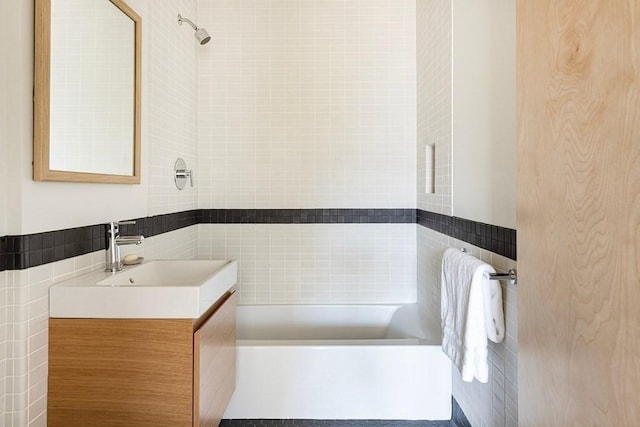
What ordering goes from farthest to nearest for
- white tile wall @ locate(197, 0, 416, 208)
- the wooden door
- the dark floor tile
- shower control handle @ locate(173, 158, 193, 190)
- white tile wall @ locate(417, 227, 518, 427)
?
1. white tile wall @ locate(197, 0, 416, 208)
2. shower control handle @ locate(173, 158, 193, 190)
3. the dark floor tile
4. white tile wall @ locate(417, 227, 518, 427)
5. the wooden door

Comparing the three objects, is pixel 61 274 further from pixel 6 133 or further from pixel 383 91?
pixel 383 91

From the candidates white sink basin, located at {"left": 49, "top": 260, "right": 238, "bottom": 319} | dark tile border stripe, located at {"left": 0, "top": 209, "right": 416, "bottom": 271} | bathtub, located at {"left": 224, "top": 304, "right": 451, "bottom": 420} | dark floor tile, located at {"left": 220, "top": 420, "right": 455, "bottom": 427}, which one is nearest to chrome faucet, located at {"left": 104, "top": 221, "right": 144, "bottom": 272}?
dark tile border stripe, located at {"left": 0, "top": 209, "right": 416, "bottom": 271}

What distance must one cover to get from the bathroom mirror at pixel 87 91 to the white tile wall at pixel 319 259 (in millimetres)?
1171

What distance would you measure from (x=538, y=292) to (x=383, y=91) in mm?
2318

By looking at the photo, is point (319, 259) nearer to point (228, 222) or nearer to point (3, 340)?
point (228, 222)

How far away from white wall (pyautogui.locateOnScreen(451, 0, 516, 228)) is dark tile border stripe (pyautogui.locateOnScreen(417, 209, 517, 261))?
3 centimetres

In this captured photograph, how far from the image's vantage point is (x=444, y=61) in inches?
84.5

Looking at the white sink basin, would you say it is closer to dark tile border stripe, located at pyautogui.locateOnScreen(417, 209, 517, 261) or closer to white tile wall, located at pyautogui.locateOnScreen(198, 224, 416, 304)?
dark tile border stripe, located at pyautogui.locateOnScreen(417, 209, 517, 261)

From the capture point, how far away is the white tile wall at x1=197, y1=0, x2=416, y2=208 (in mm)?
→ 2779

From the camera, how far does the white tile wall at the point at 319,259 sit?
2.84 m

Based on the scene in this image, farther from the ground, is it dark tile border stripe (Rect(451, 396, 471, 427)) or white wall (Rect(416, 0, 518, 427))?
white wall (Rect(416, 0, 518, 427))

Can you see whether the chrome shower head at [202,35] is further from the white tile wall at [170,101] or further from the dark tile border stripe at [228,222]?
the dark tile border stripe at [228,222]

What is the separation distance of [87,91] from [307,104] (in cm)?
163

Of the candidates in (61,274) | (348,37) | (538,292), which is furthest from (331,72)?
(538,292)
